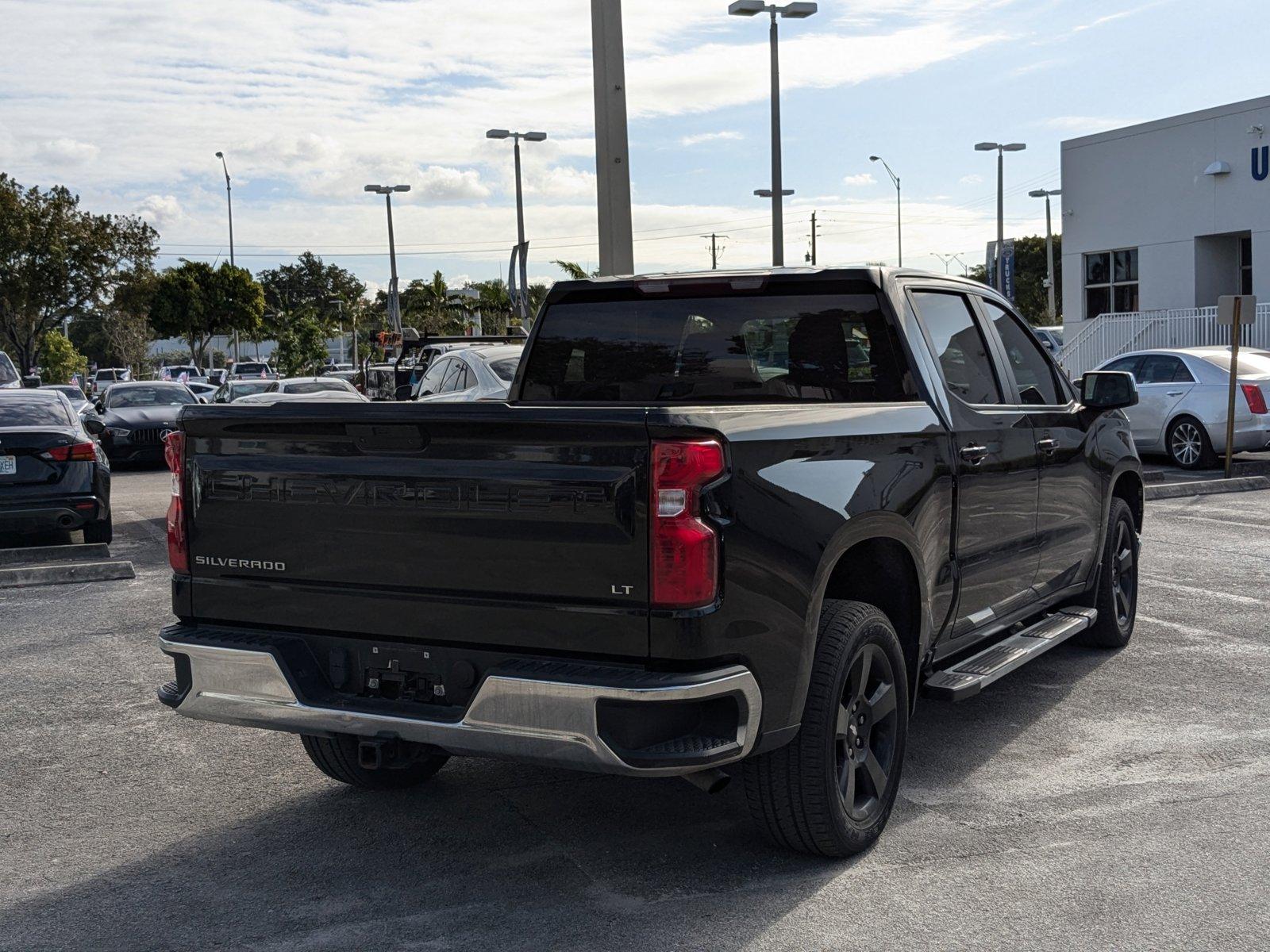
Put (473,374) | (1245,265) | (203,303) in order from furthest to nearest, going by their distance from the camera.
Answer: (203,303)
(1245,265)
(473,374)

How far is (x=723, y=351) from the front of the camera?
18.3 feet

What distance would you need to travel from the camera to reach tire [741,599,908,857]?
431cm

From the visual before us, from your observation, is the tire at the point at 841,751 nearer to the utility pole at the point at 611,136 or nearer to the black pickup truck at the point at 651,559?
the black pickup truck at the point at 651,559

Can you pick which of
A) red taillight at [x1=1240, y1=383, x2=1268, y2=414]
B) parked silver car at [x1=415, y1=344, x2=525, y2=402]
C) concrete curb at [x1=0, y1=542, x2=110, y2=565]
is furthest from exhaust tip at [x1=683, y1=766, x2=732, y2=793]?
red taillight at [x1=1240, y1=383, x2=1268, y2=414]

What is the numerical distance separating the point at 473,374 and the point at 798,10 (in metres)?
12.5

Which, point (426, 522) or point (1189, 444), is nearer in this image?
point (426, 522)

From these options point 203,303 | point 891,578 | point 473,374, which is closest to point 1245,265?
point 473,374

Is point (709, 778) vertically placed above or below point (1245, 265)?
below

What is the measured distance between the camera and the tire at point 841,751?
4312 millimetres

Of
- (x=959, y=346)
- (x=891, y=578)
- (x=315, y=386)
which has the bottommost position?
(x=891, y=578)

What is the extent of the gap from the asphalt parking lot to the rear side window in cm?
584

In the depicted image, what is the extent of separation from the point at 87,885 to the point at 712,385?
2851mm

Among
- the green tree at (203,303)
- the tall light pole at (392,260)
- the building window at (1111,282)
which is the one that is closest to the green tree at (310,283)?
the green tree at (203,303)

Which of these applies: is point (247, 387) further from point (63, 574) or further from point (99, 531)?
point (63, 574)
